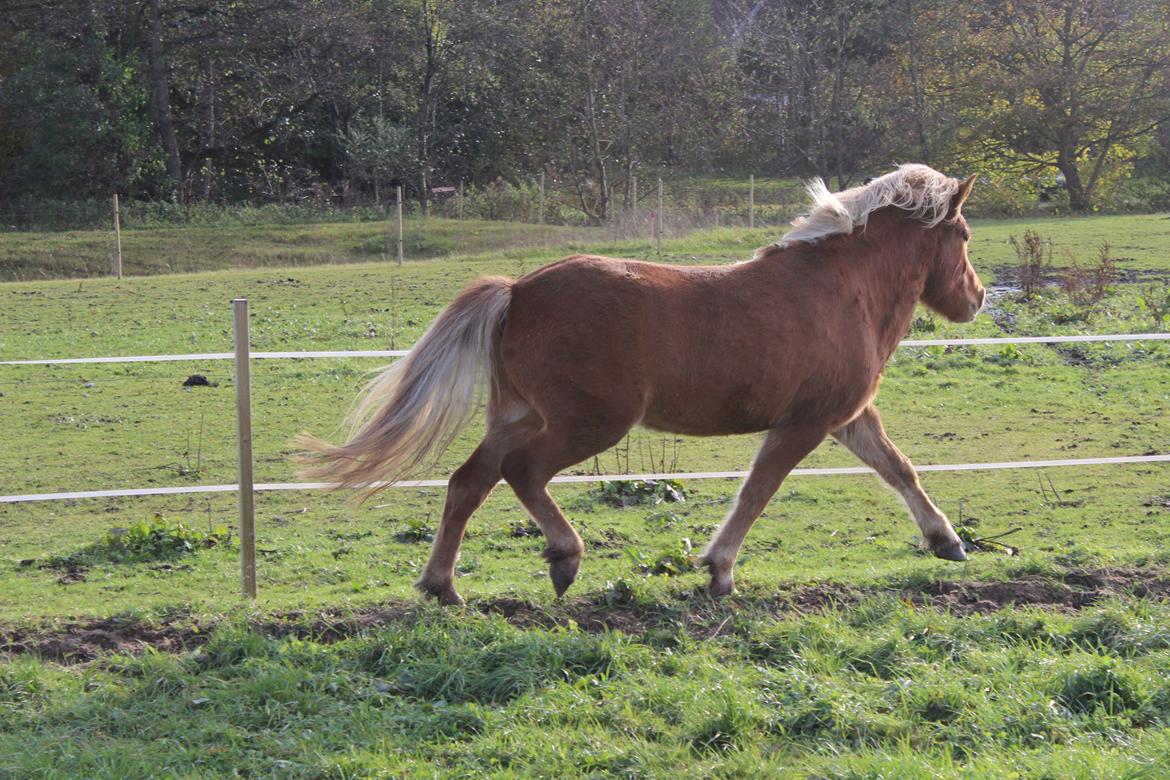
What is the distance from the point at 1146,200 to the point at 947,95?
7.14 metres

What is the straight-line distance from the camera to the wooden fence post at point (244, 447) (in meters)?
5.52

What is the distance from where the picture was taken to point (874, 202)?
6.13m

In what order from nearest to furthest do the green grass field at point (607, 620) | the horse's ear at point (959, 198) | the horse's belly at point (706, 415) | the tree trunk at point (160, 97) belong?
the green grass field at point (607, 620)
the horse's belly at point (706, 415)
the horse's ear at point (959, 198)
the tree trunk at point (160, 97)

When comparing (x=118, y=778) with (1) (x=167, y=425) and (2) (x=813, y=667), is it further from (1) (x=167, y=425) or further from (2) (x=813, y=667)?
(1) (x=167, y=425)

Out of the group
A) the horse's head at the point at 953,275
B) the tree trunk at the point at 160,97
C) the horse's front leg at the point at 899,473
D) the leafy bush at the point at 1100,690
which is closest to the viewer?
the leafy bush at the point at 1100,690

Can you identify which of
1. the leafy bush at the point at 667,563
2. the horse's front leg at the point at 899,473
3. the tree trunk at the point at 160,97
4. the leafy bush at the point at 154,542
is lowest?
the leafy bush at the point at 154,542

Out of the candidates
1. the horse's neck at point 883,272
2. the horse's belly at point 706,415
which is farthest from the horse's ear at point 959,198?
the horse's belly at point 706,415

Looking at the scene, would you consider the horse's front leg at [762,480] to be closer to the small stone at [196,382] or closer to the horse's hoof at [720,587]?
the horse's hoof at [720,587]

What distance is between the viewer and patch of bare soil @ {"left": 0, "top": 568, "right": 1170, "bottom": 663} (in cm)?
490

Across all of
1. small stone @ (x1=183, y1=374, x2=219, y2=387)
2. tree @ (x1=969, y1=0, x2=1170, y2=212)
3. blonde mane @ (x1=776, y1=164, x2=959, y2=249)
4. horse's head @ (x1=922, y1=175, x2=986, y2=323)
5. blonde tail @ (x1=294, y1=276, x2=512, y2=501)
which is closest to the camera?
blonde tail @ (x1=294, y1=276, x2=512, y2=501)

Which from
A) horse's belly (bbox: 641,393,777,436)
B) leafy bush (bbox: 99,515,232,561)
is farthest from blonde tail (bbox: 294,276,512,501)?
leafy bush (bbox: 99,515,232,561)

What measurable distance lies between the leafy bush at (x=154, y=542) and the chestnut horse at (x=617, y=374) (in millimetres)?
2052

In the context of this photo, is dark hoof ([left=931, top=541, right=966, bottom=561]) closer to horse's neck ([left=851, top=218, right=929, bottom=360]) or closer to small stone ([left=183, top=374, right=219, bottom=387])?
horse's neck ([left=851, top=218, right=929, bottom=360])

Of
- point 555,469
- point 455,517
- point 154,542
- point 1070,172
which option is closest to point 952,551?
point 555,469
